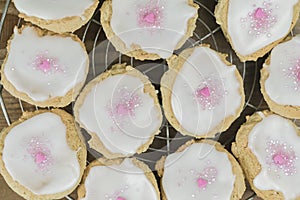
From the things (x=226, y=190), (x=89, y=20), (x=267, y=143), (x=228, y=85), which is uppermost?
(x=89, y=20)

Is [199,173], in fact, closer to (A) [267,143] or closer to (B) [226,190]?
(B) [226,190]

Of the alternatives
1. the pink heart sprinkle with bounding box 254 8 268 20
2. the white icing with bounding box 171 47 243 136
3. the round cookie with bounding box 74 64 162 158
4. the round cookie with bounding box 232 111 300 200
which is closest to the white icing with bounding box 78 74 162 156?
the round cookie with bounding box 74 64 162 158

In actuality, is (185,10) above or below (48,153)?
above

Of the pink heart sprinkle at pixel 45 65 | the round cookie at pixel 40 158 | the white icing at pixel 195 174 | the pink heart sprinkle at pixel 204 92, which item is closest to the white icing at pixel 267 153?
the white icing at pixel 195 174

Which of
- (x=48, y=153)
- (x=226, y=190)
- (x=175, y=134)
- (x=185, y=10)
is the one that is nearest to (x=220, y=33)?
(x=185, y=10)

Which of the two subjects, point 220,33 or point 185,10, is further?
point 220,33

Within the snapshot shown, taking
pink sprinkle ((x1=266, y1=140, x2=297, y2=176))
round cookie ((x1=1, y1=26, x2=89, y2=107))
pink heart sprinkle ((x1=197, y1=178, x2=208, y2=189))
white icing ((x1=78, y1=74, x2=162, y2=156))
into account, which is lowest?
pink heart sprinkle ((x1=197, y1=178, x2=208, y2=189))

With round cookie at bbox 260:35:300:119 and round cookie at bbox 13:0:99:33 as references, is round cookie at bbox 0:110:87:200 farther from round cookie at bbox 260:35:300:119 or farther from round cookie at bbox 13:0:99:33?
round cookie at bbox 260:35:300:119

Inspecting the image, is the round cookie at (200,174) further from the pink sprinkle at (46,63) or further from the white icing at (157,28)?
the pink sprinkle at (46,63)
